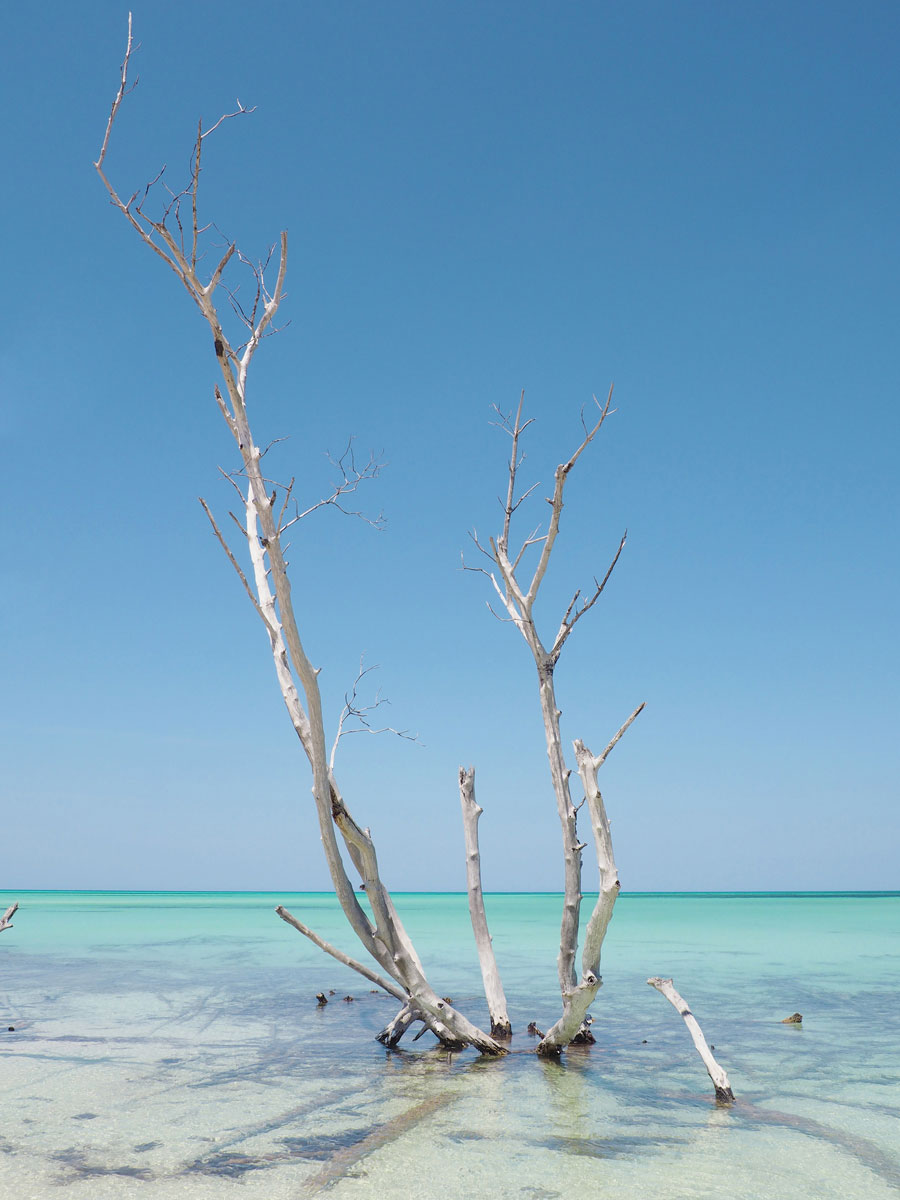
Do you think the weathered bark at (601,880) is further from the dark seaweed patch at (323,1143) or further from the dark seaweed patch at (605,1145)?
the dark seaweed patch at (323,1143)

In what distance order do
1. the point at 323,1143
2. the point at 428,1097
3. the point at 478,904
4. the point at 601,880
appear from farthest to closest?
the point at 478,904 → the point at 601,880 → the point at 428,1097 → the point at 323,1143

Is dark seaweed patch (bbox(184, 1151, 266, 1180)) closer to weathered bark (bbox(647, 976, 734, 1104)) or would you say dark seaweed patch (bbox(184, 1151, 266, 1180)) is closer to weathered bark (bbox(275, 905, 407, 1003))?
weathered bark (bbox(275, 905, 407, 1003))

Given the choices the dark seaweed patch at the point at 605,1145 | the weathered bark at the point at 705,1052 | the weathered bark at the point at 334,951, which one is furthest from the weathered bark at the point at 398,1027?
the dark seaweed patch at the point at 605,1145

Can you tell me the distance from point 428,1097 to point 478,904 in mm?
2188

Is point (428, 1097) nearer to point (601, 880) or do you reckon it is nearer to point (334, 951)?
point (334, 951)

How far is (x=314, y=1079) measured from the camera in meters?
7.31

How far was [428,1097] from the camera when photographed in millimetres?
6680

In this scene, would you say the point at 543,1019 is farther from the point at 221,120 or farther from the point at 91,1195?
the point at 221,120

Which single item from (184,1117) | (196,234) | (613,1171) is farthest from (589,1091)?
(196,234)

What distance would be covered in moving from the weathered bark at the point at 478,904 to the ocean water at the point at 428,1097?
1.78 ft

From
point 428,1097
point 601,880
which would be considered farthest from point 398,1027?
point 601,880

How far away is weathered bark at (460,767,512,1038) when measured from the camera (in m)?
8.55

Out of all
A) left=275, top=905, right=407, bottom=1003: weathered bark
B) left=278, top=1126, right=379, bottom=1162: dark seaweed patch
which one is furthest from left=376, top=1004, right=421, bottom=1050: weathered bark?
left=278, top=1126, right=379, bottom=1162: dark seaweed patch

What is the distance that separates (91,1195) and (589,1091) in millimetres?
3862
